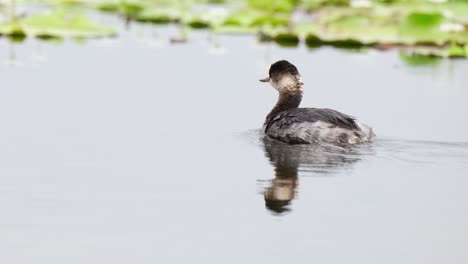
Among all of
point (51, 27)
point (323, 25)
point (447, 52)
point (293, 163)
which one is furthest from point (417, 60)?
point (293, 163)

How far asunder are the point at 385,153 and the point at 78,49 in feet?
28.1

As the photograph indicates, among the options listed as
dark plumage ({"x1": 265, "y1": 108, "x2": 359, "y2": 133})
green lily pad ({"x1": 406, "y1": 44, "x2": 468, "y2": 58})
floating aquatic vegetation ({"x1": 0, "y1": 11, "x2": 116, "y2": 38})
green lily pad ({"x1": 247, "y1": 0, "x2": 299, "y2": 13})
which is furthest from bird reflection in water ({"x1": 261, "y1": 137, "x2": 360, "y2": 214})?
green lily pad ({"x1": 247, "y1": 0, "x2": 299, "y2": 13})

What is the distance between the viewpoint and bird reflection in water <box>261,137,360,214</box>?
8.40m

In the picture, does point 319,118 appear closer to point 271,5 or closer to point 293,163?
point 293,163

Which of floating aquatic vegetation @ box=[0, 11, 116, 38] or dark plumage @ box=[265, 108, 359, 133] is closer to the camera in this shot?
dark plumage @ box=[265, 108, 359, 133]

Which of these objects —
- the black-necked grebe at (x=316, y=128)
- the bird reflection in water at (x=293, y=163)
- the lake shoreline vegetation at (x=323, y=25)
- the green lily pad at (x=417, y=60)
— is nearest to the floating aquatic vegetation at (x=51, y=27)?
the lake shoreline vegetation at (x=323, y=25)

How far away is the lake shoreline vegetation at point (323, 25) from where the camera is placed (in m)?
18.8

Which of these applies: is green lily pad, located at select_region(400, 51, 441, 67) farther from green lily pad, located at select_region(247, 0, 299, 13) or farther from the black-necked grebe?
the black-necked grebe

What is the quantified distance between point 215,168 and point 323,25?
11589 mm

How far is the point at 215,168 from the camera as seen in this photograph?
31.1 ft

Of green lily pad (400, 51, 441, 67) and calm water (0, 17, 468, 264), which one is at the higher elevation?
calm water (0, 17, 468, 264)

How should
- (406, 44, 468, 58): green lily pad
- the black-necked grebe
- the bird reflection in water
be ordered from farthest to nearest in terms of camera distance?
1. (406, 44, 468, 58): green lily pad
2. the black-necked grebe
3. the bird reflection in water

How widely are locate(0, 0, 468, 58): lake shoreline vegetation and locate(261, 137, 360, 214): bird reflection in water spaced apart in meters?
7.45

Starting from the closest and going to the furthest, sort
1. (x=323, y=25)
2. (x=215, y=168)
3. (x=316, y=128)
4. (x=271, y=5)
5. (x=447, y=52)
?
1. (x=215, y=168)
2. (x=316, y=128)
3. (x=447, y=52)
4. (x=323, y=25)
5. (x=271, y=5)
